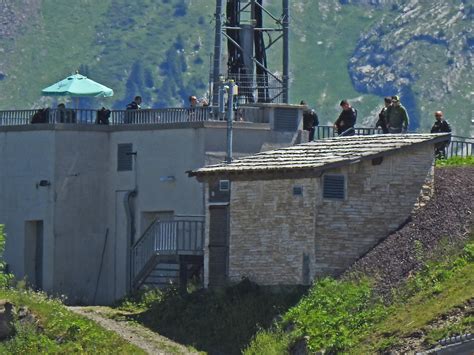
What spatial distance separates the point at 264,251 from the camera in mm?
58438

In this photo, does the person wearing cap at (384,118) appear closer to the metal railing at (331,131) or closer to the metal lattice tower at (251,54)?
the metal railing at (331,131)

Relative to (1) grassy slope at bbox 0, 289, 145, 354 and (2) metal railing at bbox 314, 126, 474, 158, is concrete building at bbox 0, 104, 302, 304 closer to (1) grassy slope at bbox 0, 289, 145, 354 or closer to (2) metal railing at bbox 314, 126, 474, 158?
(2) metal railing at bbox 314, 126, 474, 158

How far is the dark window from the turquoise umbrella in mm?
2945

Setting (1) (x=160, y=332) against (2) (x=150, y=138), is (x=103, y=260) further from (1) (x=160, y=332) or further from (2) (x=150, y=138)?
(1) (x=160, y=332)

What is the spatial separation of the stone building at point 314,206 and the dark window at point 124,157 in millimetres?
8278

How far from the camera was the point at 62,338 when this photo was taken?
188 feet

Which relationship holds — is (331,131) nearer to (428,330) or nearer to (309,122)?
(309,122)

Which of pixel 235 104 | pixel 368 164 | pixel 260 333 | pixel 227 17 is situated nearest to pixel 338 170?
pixel 368 164

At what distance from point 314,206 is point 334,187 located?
660 mm

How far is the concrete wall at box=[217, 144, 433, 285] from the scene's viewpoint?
5738cm

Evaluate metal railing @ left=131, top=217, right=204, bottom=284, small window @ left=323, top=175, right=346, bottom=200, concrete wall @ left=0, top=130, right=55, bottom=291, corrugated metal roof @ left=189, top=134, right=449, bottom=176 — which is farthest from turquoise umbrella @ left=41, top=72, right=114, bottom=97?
small window @ left=323, top=175, right=346, bottom=200

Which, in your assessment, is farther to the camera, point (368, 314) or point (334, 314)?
point (334, 314)

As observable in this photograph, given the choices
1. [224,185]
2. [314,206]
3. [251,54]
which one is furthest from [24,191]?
[314,206]

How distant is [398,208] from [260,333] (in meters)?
5.23
